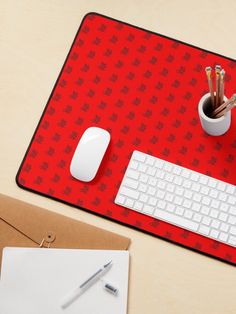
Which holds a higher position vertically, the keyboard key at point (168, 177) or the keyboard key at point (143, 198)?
the keyboard key at point (168, 177)

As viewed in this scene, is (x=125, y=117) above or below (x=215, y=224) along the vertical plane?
above

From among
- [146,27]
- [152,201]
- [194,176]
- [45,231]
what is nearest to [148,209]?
[152,201]

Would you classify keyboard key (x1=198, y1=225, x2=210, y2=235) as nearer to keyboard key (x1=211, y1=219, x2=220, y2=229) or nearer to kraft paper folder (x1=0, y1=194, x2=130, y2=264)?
keyboard key (x1=211, y1=219, x2=220, y2=229)

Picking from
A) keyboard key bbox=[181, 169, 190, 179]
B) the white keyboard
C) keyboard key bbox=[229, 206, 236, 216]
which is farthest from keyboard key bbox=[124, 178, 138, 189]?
keyboard key bbox=[229, 206, 236, 216]

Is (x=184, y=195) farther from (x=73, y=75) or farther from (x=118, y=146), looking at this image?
(x=73, y=75)

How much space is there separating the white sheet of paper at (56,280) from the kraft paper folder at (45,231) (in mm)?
15

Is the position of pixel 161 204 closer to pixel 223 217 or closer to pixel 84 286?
pixel 223 217

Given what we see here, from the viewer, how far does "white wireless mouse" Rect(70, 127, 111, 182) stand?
1.16 metres

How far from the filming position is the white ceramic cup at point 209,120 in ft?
3.75

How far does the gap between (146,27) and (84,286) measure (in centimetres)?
59

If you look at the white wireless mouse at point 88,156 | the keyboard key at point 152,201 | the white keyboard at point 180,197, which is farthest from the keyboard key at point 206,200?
the white wireless mouse at point 88,156

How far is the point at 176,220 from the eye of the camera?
1.15 metres

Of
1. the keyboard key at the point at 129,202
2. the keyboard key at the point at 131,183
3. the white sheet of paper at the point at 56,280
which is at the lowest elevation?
the white sheet of paper at the point at 56,280

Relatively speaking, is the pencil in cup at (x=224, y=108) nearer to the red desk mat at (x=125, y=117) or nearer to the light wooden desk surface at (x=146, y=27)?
the red desk mat at (x=125, y=117)
